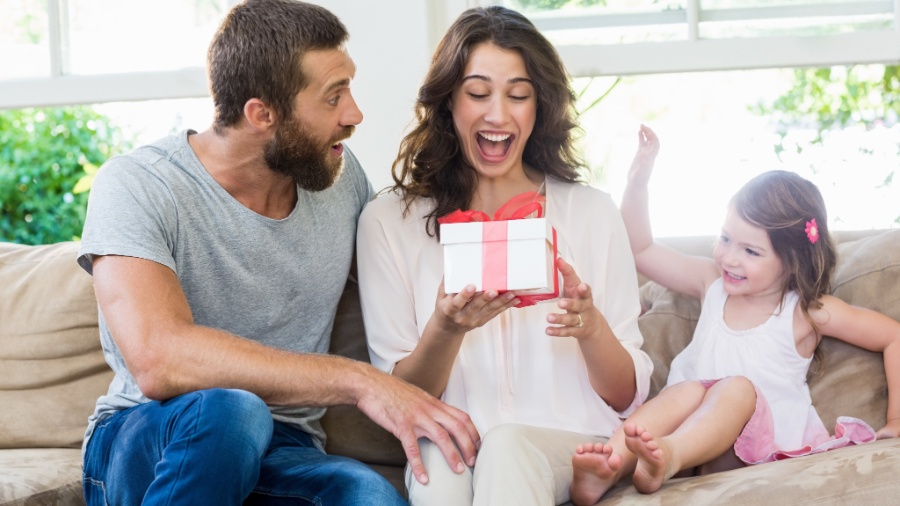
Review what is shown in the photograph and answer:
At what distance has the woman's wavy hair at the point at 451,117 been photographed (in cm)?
193

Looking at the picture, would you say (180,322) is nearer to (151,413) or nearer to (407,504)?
(151,413)

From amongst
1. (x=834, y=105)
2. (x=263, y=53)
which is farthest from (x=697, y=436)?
(x=834, y=105)

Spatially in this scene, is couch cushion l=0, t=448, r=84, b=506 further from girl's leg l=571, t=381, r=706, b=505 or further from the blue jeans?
girl's leg l=571, t=381, r=706, b=505

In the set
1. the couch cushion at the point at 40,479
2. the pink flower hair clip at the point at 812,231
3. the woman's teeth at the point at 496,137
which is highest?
the woman's teeth at the point at 496,137

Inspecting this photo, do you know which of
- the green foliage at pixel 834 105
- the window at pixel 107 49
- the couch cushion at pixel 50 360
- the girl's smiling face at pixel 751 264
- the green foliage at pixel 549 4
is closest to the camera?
the girl's smiling face at pixel 751 264

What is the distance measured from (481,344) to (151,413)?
0.61m

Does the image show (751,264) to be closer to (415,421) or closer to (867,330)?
(867,330)

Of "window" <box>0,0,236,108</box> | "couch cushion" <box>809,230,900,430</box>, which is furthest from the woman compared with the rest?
"window" <box>0,0,236,108</box>

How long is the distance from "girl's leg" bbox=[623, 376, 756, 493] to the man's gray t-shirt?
66cm

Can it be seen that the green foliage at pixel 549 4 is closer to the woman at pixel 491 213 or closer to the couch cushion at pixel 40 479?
the woman at pixel 491 213

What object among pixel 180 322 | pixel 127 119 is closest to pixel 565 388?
pixel 180 322

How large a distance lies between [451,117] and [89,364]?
38.0 inches

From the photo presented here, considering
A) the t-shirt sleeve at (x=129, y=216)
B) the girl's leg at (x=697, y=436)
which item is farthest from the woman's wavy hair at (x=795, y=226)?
the t-shirt sleeve at (x=129, y=216)

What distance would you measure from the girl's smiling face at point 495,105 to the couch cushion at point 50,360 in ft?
3.07
